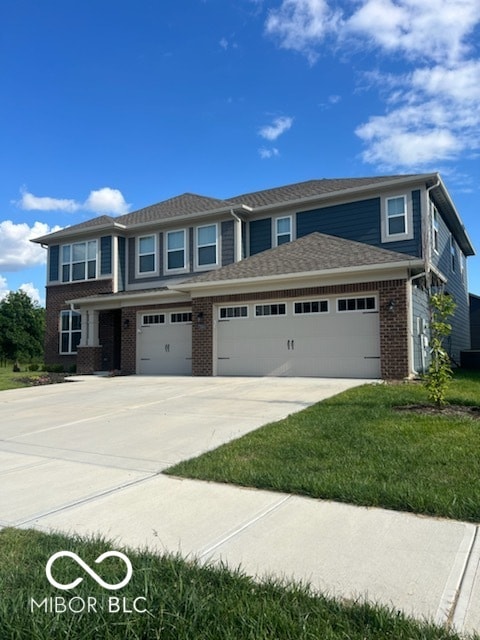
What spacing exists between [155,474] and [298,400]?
4881 millimetres

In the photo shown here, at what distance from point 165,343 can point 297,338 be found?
5627 millimetres

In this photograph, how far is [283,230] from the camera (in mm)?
18016

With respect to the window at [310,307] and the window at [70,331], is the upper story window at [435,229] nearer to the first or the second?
the window at [310,307]

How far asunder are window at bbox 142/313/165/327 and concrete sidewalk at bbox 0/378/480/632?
10669 mm

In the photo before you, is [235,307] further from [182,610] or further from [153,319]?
[182,610]

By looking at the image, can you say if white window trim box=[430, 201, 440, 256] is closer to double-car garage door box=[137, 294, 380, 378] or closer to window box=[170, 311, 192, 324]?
double-car garage door box=[137, 294, 380, 378]

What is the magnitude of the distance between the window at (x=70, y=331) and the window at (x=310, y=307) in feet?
36.0

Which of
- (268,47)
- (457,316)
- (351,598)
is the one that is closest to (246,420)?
(351,598)

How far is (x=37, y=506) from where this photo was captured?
412 cm

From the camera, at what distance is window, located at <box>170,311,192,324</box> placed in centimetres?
1748

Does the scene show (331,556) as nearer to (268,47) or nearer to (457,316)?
(268,47)

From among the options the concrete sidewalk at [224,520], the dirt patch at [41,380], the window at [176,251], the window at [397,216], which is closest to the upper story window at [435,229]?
the window at [397,216]

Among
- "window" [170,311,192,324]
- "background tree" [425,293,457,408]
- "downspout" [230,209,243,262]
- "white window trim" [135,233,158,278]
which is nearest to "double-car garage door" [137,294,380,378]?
"window" [170,311,192,324]

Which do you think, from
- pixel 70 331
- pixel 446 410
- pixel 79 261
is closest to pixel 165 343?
pixel 70 331
